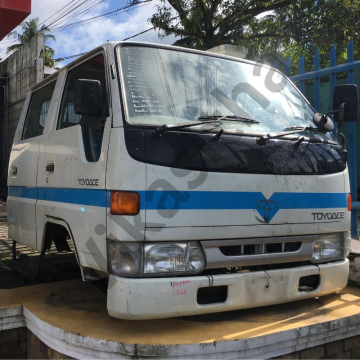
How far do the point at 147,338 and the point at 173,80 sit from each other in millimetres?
1727

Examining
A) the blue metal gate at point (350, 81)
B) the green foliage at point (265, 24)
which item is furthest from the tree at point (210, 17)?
the blue metal gate at point (350, 81)

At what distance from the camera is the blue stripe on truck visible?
8.46 feet

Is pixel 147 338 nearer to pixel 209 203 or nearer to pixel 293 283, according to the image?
pixel 209 203

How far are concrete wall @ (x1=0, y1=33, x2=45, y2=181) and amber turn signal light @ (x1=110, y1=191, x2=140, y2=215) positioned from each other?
A: 959 cm

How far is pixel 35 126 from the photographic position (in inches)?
169

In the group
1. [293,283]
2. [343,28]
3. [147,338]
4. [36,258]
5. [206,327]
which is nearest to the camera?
[147,338]

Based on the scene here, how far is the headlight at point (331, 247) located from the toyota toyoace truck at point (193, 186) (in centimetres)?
1

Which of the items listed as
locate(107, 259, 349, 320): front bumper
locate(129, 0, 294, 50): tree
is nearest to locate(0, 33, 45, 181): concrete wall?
locate(129, 0, 294, 50): tree

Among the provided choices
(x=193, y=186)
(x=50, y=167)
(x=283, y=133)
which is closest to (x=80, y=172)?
(x=50, y=167)

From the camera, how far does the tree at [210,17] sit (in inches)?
623

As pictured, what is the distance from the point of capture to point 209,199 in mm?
2684

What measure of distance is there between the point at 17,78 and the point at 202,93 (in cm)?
1105


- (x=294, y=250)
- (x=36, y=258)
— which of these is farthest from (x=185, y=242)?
(x=36, y=258)

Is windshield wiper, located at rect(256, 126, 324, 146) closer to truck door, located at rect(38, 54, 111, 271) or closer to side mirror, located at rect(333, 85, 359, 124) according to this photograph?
side mirror, located at rect(333, 85, 359, 124)
